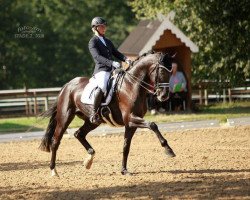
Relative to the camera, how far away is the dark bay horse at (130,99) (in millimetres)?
13043

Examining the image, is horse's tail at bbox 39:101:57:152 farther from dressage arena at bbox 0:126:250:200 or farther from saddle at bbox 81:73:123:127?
saddle at bbox 81:73:123:127

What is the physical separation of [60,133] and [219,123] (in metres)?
12.0

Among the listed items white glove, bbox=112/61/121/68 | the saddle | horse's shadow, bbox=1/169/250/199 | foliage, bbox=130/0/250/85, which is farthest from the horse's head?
foliage, bbox=130/0/250/85

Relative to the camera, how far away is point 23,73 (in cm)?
4600

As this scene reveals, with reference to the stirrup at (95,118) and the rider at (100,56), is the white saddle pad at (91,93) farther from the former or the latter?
the stirrup at (95,118)

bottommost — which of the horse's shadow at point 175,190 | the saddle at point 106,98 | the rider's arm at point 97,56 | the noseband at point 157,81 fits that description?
Result: the horse's shadow at point 175,190

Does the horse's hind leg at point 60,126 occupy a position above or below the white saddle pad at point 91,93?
below

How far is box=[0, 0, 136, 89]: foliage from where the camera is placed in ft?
146

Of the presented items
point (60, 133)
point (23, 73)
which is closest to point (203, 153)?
point (60, 133)

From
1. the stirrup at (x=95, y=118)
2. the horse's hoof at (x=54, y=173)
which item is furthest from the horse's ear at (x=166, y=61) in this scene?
the horse's hoof at (x=54, y=173)

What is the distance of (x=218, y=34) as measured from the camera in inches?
1240

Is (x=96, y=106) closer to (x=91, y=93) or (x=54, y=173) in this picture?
(x=91, y=93)

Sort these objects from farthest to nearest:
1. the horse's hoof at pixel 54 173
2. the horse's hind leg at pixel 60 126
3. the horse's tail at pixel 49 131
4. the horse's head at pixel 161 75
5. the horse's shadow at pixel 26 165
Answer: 1. the horse's shadow at pixel 26 165
2. the horse's tail at pixel 49 131
3. the horse's hind leg at pixel 60 126
4. the horse's hoof at pixel 54 173
5. the horse's head at pixel 161 75

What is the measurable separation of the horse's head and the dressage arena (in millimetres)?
1661
